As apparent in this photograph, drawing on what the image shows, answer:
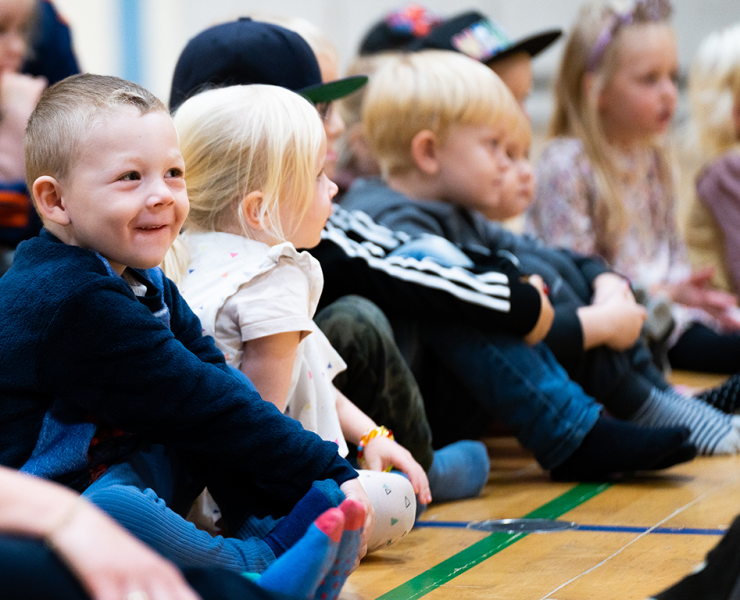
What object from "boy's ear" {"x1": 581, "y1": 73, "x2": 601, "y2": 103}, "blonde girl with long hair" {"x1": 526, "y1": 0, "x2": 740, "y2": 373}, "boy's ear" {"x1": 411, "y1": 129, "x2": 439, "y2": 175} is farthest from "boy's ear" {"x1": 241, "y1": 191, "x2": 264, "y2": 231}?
"boy's ear" {"x1": 581, "y1": 73, "x2": 601, "y2": 103}

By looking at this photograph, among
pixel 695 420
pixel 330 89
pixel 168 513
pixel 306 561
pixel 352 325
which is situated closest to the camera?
pixel 306 561

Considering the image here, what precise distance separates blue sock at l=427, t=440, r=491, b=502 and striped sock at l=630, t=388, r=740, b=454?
0.38 m

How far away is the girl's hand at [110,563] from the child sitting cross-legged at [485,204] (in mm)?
1082

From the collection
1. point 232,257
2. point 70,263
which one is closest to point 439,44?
point 232,257

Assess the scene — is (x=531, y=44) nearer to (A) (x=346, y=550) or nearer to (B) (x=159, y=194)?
(B) (x=159, y=194)

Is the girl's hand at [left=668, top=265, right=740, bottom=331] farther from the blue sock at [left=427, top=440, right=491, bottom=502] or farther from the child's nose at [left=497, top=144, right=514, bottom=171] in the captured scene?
the blue sock at [left=427, top=440, right=491, bottom=502]

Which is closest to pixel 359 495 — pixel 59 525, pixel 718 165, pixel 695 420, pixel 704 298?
pixel 59 525

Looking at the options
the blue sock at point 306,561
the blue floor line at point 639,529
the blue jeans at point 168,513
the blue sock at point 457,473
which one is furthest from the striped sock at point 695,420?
the blue sock at point 306,561

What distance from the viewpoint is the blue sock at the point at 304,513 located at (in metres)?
0.90

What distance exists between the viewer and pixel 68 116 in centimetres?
90

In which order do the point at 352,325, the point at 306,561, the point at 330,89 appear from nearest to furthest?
1. the point at 306,561
2. the point at 352,325
3. the point at 330,89

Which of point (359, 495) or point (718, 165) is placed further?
point (718, 165)

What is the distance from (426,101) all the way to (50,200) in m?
0.98

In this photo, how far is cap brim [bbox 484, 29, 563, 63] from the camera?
2088mm
